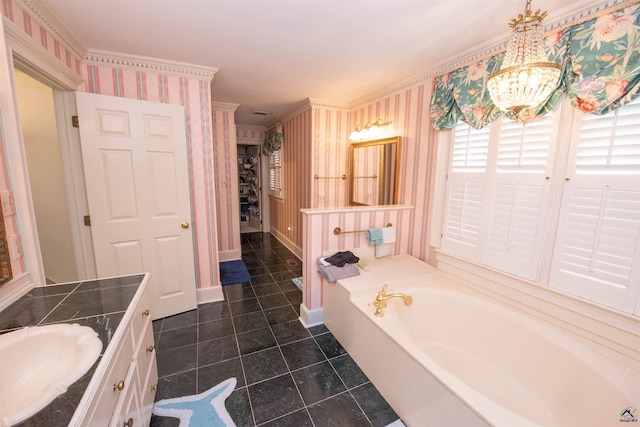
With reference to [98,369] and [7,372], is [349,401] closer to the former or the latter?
[98,369]

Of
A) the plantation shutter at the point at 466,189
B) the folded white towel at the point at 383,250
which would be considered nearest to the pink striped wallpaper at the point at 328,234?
the folded white towel at the point at 383,250

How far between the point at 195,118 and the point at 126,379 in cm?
218

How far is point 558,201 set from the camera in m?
1.61

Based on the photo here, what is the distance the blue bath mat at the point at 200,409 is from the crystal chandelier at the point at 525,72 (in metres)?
2.23

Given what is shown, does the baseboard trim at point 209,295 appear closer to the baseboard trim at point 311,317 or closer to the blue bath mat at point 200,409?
the baseboard trim at point 311,317

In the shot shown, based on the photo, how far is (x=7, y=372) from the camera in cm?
89

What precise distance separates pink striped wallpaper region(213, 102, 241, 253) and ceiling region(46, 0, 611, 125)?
3.82 feet

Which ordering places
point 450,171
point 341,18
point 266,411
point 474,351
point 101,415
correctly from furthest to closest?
1. point 450,171
2. point 474,351
3. point 341,18
4. point 266,411
5. point 101,415

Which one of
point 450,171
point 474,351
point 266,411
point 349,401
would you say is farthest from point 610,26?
point 266,411

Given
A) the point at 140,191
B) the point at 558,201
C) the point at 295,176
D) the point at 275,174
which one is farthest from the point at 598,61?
the point at 275,174

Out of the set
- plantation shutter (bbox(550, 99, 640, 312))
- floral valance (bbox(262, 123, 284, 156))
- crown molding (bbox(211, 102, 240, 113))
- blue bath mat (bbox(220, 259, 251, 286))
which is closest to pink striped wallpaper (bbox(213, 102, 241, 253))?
crown molding (bbox(211, 102, 240, 113))

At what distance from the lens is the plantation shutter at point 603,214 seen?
1.32 metres

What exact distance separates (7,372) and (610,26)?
2.99 metres

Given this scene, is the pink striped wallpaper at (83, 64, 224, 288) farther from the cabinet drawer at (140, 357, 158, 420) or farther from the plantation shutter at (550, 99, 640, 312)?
the plantation shutter at (550, 99, 640, 312)
